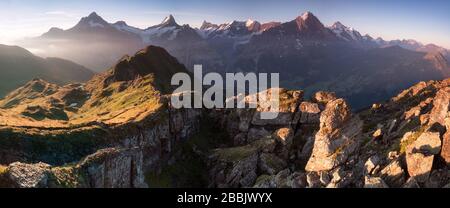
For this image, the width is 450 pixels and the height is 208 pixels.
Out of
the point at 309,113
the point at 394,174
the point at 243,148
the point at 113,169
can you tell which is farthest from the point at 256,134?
the point at 113,169

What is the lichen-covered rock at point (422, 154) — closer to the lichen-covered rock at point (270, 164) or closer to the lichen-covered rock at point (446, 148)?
the lichen-covered rock at point (446, 148)

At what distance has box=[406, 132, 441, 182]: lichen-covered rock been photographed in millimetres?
80500

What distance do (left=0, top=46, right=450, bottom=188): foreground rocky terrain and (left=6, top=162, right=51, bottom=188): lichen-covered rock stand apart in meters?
0.11

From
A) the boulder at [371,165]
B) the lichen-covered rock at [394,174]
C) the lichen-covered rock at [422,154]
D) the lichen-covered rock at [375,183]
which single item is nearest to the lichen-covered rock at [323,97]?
the boulder at [371,165]

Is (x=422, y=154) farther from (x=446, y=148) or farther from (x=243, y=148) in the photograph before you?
(x=243, y=148)

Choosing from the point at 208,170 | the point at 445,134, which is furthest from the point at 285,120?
the point at 445,134

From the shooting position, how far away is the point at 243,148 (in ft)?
518

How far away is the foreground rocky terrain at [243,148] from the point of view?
76188 mm

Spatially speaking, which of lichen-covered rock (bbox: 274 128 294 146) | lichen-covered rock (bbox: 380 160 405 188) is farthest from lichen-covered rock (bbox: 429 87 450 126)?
lichen-covered rock (bbox: 274 128 294 146)

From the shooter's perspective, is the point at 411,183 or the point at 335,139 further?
the point at 335,139

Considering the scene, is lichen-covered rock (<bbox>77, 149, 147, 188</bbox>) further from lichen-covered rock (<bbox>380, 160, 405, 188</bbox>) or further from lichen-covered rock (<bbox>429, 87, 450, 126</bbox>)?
lichen-covered rock (<bbox>429, 87, 450, 126</bbox>)

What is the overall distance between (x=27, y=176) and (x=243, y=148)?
110 m

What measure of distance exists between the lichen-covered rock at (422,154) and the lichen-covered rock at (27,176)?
58.8 metres
